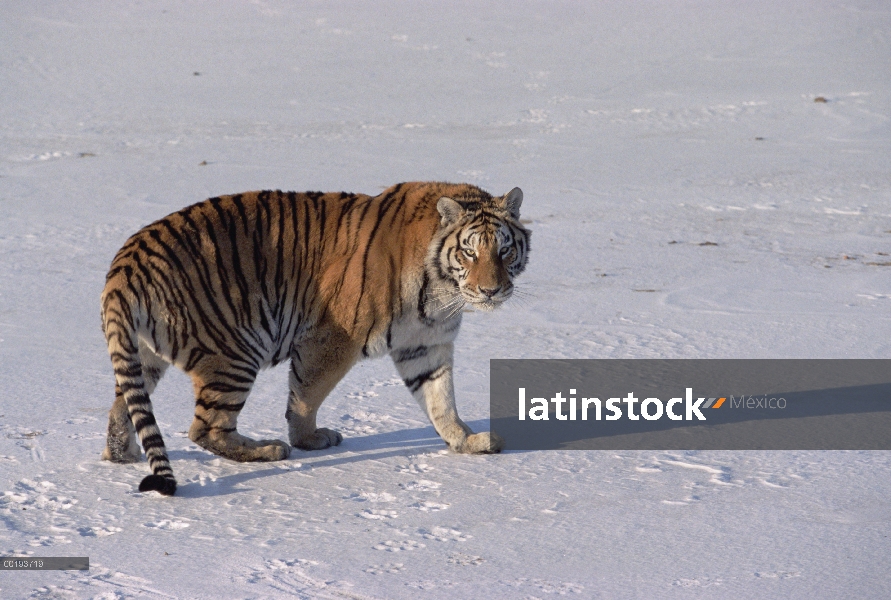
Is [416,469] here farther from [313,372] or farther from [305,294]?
[305,294]

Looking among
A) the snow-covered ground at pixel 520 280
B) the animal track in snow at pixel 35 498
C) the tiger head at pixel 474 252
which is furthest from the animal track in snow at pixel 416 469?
the animal track in snow at pixel 35 498

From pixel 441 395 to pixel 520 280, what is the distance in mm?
2770

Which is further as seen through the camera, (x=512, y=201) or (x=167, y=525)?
(x=512, y=201)

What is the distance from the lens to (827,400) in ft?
17.9

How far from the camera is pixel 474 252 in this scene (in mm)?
4652

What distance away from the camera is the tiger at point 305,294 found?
448cm

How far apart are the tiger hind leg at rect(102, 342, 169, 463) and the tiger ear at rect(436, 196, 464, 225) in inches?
48.2

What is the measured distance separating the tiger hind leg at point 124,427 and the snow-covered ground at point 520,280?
80 millimetres

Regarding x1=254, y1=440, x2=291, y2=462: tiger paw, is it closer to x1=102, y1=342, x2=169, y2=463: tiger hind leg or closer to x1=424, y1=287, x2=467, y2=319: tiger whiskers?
x1=102, y1=342, x2=169, y2=463: tiger hind leg

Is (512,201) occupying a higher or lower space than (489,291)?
higher

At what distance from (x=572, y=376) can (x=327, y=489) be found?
1.80 meters

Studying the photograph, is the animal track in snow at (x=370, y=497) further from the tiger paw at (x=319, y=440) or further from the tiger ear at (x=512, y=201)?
the tiger ear at (x=512, y=201)

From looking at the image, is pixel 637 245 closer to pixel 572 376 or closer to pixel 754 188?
pixel 754 188

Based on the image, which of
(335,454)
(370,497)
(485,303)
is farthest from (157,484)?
(485,303)
